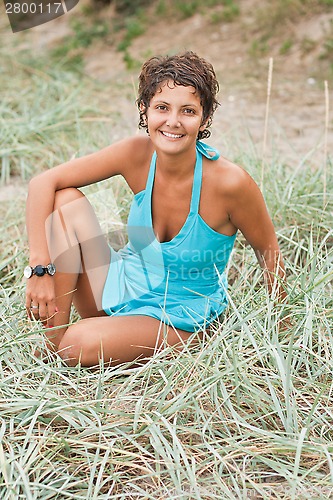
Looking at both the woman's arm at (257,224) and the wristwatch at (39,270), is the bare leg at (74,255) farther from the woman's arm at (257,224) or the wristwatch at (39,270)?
the woman's arm at (257,224)

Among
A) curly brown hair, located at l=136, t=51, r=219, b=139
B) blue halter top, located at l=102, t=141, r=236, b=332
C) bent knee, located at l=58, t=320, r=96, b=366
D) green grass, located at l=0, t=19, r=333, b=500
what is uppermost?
curly brown hair, located at l=136, t=51, r=219, b=139

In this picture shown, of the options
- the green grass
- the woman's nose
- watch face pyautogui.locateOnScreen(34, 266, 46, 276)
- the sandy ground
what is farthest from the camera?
the sandy ground

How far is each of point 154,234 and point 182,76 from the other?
513mm

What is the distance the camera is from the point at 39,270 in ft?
7.43

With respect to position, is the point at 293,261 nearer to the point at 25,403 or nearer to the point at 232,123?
the point at 25,403

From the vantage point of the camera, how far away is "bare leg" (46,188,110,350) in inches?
92.3

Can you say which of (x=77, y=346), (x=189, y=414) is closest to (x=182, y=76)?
(x=77, y=346)

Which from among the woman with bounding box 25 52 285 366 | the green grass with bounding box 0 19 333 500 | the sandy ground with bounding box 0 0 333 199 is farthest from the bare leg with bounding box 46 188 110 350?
the sandy ground with bounding box 0 0 333 199

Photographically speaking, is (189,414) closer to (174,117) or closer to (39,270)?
(39,270)

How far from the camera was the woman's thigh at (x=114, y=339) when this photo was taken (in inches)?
88.7

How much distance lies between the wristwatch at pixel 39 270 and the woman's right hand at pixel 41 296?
1cm

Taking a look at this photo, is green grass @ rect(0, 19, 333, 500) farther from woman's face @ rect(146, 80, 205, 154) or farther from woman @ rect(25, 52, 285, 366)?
woman's face @ rect(146, 80, 205, 154)

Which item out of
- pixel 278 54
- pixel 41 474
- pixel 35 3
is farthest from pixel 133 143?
pixel 35 3

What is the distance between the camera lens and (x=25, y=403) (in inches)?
77.7
